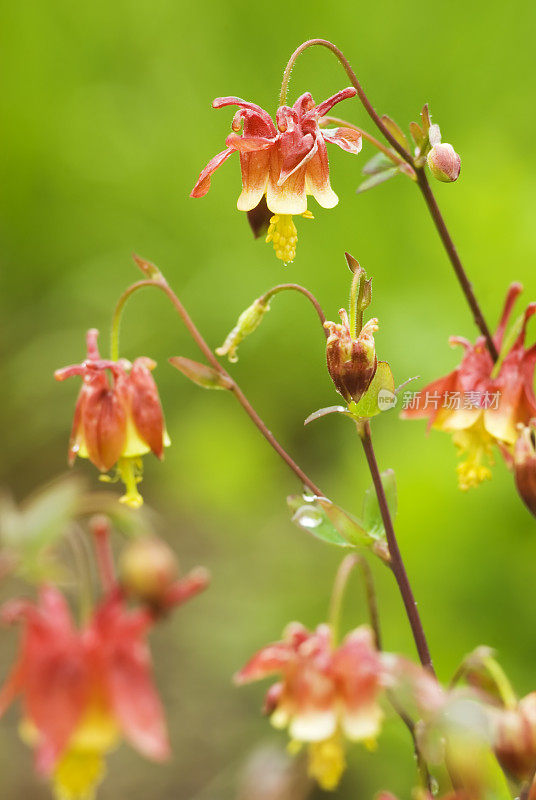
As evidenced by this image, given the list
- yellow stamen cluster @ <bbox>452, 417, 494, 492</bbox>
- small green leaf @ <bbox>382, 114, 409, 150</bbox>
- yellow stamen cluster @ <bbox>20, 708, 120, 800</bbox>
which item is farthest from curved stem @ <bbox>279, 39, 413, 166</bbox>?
yellow stamen cluster @ <bbox>20, 708, 120, 800</bbox>

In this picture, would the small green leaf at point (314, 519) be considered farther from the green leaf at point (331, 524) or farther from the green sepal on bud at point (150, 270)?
the green sepal on bud at point (150, 270)

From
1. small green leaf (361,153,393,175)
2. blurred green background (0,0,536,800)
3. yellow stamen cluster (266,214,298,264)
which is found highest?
small green leaf (361,153,393,175)

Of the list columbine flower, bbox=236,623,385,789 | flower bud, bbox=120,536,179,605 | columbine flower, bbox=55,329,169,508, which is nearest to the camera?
flower bud, bbox=120,536,179,605

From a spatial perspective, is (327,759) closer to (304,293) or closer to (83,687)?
(83,687)

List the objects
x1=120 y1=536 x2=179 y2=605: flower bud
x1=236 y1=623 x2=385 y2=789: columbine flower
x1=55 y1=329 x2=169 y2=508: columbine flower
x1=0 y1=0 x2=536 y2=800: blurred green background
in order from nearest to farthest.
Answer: x1=120 y1=536 x2=179 y2=605: flower bud
x1=236 y1=623 x2=385 y2=789: columbine flower
x1=55 y1=329 x2=169 y2=508: columbine flower
x1=0 y1=0 x2=536 y2=800: blurred green background

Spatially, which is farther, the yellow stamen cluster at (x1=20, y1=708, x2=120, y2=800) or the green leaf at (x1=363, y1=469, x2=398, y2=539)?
the green leaf at (x1=363, y1=469, x2=398, y2=539)

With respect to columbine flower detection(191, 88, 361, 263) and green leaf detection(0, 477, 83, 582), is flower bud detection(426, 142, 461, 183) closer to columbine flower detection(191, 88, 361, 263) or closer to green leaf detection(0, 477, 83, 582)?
columbine flower detection(191, 88, 361, 263)

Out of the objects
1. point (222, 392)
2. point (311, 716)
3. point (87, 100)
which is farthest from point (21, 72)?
point (311, 716)

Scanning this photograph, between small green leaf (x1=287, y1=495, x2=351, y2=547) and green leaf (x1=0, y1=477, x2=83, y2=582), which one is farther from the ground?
green leaf (x1=0, y1=477, x2=83, y2=582)
